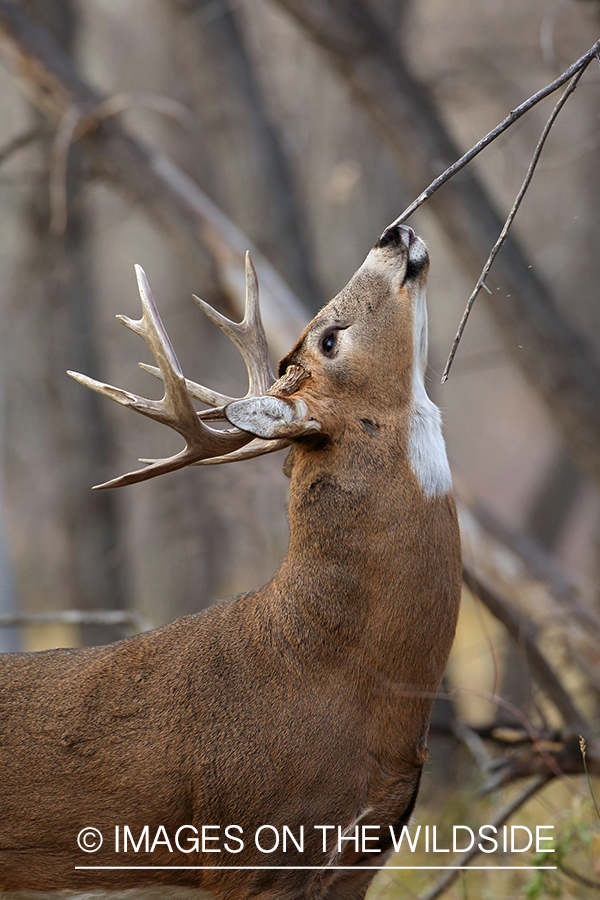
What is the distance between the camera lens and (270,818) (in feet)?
9.17

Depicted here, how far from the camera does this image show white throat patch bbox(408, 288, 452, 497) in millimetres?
3029

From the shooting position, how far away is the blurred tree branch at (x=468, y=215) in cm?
577

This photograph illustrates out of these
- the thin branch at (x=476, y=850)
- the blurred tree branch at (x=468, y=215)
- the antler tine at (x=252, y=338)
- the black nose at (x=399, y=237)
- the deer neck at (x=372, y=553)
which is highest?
the blurred tree branch at (x=468, y=215)

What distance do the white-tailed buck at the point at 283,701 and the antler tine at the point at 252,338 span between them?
1.46 ft

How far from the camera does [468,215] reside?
229 inches

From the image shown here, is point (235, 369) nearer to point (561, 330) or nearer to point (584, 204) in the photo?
point (584, 204)

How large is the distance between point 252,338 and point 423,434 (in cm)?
94

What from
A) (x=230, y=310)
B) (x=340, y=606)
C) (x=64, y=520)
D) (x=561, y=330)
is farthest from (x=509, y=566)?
(x=64, y=520)

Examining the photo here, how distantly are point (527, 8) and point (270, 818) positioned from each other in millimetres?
8218

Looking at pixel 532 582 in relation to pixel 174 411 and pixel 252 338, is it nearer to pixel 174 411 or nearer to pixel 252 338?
pixel 252 338

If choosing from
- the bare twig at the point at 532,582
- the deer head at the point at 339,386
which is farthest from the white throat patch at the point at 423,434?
the bare twig at the point at 532,582

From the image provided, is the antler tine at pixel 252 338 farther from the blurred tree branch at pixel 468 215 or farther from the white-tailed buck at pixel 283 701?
the blurred tree branch at pixel 468 215

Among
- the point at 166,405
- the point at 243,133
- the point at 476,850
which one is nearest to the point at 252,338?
the point at 166,405

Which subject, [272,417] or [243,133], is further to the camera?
[243,133]
